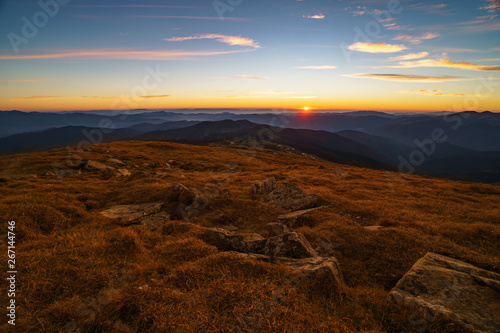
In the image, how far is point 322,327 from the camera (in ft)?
14.6

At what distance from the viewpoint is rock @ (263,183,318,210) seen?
13797 mm

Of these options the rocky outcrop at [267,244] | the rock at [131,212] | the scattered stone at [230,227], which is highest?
the rocky outcrop at [267,244]

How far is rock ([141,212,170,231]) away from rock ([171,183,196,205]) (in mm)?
1953

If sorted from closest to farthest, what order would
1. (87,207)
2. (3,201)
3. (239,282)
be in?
(239,282) → (3,201) → (87,207)

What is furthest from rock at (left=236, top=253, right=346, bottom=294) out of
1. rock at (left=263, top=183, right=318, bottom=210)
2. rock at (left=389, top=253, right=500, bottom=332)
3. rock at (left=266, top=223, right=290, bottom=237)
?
rock at (left=263, top=183, right=318, bottom=210)

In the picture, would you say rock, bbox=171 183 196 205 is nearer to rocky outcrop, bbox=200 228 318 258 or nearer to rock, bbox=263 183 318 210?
rock, bbox=263 183 318 210

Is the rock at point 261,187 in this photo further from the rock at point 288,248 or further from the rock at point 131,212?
the rock at point 288,248

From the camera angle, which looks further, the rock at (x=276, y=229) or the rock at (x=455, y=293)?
the rock at (x=276, y=229)

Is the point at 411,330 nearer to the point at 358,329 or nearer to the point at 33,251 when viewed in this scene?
the point at 358,329

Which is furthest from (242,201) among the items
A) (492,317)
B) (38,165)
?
(38,165)

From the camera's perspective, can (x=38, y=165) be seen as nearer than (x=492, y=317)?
No

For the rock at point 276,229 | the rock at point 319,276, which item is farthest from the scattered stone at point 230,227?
the rock at point 319,276

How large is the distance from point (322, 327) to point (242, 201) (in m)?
9.85

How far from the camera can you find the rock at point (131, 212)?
35.5 feet
